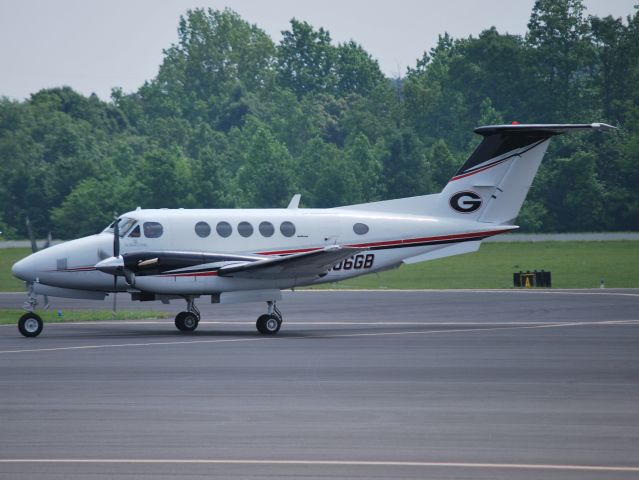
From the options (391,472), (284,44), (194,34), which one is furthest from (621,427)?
(194,34)

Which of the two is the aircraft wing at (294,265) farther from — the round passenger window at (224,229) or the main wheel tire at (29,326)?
the main wheel tire at (29,326)

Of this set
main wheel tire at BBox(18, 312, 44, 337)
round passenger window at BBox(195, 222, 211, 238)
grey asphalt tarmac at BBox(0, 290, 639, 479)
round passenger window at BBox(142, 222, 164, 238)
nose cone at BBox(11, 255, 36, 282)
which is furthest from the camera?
round passenger window at BBox(195, 222, 211, 238)

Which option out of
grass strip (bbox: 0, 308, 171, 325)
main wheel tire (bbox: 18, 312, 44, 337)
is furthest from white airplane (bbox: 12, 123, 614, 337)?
grass strip (bbox: 0, 308, 171, 325)

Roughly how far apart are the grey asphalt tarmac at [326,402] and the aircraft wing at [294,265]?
1519mm

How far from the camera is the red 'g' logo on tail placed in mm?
29188

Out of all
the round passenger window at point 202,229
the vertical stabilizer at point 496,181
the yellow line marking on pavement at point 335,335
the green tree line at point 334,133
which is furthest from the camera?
the green tree line at point 334,133

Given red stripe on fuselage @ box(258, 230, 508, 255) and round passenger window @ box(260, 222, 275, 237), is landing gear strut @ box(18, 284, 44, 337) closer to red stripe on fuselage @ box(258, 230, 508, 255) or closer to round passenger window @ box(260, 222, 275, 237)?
red stripe on fuselage @ box(258, 230, 508, 255)

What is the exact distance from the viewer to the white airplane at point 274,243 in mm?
26906

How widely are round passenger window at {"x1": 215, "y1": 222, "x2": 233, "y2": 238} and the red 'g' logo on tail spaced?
5.89 meters

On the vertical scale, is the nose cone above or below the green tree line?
below

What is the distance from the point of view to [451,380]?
17734 mm

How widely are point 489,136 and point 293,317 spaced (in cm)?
798

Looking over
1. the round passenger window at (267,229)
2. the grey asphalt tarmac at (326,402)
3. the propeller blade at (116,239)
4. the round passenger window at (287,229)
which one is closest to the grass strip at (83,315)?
the grey asphalt tarmac at (326,402)

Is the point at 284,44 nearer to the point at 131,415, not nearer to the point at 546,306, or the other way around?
the point at 546,306
